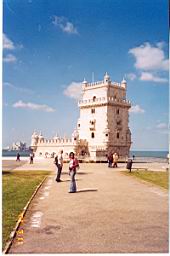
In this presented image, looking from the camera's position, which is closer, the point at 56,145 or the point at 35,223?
the point at 35,223

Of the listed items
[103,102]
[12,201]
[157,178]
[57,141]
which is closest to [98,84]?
[103,102]

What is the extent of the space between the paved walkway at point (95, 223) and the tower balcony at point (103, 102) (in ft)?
140

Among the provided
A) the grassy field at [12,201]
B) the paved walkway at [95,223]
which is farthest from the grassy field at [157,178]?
the grassy field at [12,201]

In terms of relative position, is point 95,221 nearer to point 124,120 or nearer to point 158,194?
point 158,194

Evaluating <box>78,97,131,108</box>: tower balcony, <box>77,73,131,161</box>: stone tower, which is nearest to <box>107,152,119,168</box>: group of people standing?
<box>77,73,131,161</box>: stone tower

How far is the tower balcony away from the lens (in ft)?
191

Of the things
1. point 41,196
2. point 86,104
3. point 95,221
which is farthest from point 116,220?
point 86,104

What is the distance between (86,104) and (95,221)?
5122cm

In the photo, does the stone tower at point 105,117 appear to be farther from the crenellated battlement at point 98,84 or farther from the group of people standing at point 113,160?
the group of people standing at point 113,160

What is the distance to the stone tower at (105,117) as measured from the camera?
58062mm

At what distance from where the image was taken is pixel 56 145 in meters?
61.6

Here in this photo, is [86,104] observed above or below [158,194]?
above

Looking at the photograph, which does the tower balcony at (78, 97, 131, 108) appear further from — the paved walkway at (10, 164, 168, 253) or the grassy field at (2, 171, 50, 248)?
Result: the paved walkway at (10, 164, 168, 253)

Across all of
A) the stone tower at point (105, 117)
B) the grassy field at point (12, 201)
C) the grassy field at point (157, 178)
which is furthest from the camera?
the stone tower at point (105, 117)
